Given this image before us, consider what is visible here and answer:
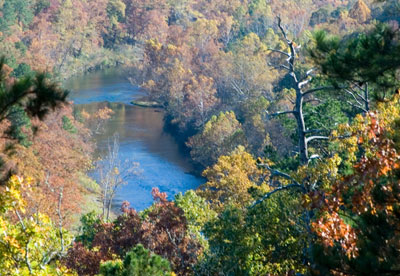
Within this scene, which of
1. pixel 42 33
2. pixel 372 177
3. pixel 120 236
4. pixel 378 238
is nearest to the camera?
pixel 378 238

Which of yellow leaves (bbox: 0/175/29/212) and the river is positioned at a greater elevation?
the river

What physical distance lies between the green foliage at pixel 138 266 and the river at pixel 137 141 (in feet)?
72.9

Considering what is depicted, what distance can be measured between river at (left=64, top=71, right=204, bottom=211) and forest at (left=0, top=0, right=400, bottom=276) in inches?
34.9

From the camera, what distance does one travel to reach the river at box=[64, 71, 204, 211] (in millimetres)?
35406

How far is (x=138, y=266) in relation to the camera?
383 inches

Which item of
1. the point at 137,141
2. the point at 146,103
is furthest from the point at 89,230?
the point at 146,103

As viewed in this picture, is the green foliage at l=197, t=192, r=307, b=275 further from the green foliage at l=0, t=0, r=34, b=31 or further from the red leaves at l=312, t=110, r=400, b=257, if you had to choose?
the green foliage at l=0, t=0, r=34, b=31

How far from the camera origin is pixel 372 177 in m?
7.51

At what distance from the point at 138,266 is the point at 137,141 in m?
34.5

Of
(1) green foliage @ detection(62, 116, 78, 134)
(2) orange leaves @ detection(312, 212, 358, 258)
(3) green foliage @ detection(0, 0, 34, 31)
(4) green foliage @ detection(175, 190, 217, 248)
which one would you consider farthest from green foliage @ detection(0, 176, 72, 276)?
(3) green foliage @ detection(0, 0, 34, 31)

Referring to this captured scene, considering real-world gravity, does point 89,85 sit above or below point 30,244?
above

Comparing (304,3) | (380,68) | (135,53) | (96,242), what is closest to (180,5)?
(135,53)

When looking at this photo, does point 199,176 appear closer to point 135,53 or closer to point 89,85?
point 89,85

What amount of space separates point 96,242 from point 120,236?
817 millimetres
